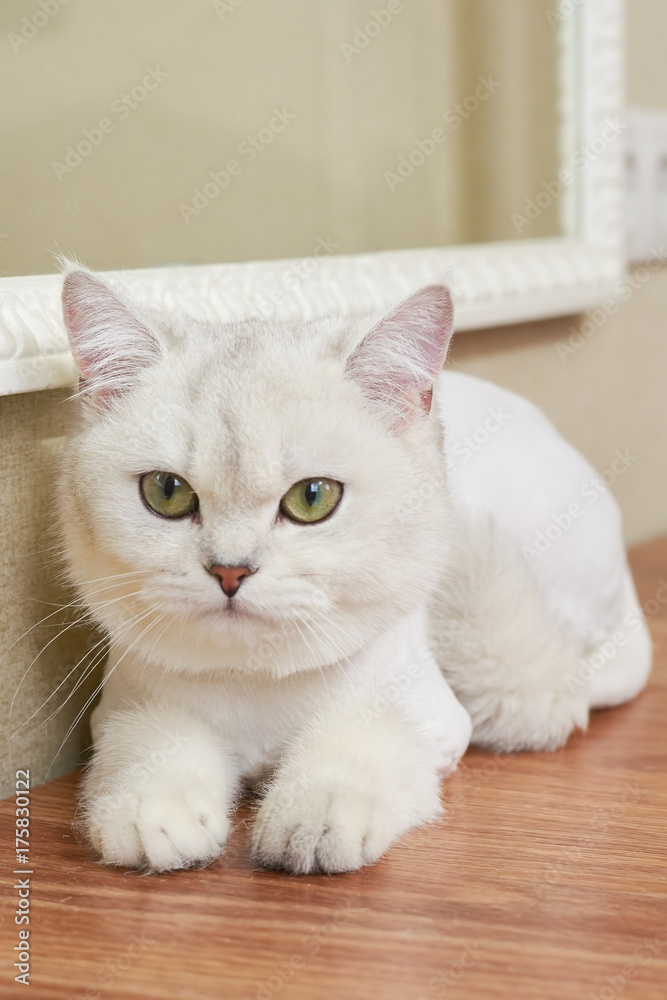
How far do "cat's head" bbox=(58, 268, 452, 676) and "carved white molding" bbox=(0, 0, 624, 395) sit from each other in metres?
0.07

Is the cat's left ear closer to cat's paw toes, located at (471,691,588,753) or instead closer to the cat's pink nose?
the cat's pink nose

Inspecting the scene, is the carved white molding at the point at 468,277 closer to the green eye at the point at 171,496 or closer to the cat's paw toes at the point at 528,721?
the green eye at the point at 171,496

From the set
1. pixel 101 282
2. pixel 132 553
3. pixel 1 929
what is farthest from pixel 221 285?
pixel 1 929

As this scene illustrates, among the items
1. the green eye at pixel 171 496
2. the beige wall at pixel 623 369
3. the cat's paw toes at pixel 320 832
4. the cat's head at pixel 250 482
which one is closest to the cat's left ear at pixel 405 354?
the cat's head at pixel 250 482

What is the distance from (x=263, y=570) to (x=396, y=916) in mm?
241

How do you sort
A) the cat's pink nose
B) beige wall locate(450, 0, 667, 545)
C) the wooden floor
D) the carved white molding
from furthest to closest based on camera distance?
beige wall locate(450, 0, 667, 545) → the carved white molding → the cat's pink nose → the wooden floor

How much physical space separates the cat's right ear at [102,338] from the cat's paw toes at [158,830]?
302 mm

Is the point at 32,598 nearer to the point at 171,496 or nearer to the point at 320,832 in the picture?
the point at 171,496

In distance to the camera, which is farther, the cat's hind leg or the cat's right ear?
the cat's hind leg

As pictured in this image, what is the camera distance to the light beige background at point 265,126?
0.92 m

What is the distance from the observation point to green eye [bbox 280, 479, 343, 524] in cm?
75

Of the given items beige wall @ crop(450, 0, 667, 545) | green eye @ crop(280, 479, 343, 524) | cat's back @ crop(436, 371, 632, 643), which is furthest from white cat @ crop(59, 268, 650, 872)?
beige wall @ crop(450, 0, 667, 545)

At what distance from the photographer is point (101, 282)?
777 mm

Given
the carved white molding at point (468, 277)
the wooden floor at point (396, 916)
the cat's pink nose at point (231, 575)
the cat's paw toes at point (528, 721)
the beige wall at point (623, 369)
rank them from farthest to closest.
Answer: the beige wall at point (623, 369)
the cat's paw toes at point (528, 721)
the carved white molding at point (468, 277)
the cat's pink nose at point (231, 575)
the wooden floor at point (396, 916)
